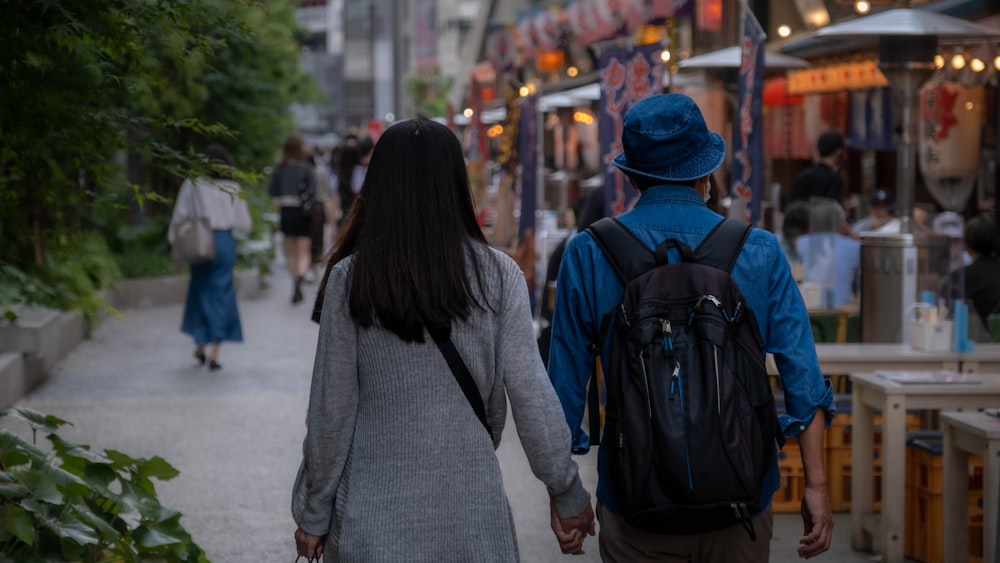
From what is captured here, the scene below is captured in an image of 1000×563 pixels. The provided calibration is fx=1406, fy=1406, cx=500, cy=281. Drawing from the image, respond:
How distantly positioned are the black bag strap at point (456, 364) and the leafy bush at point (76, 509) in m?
2.13

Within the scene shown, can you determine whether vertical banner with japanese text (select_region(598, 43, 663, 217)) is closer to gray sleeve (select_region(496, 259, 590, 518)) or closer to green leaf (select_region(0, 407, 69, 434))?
green leaf (select_region(0, 407, 69, 434))

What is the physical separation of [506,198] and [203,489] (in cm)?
777

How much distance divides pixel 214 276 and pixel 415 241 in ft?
29.7

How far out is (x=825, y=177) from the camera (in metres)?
12.0

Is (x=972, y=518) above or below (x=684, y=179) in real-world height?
below

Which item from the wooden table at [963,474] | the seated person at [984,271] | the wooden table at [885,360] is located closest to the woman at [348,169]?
the seated person at [984,271]

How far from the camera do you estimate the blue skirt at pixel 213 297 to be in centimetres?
1196

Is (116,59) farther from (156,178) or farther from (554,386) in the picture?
(156,178)

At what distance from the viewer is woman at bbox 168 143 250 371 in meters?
11.6

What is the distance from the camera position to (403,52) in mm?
109875

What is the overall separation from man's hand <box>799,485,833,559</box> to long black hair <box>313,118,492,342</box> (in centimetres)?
97

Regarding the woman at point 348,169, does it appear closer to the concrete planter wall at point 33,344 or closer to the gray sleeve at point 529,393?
the concrete planter wall at point 33,344

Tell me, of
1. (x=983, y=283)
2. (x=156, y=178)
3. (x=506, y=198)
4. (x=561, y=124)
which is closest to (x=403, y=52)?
(x=561, y=124)

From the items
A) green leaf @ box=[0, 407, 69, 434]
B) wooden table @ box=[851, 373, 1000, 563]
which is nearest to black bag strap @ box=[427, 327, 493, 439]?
green leaf @ box=[0, 407, 69, 434]
